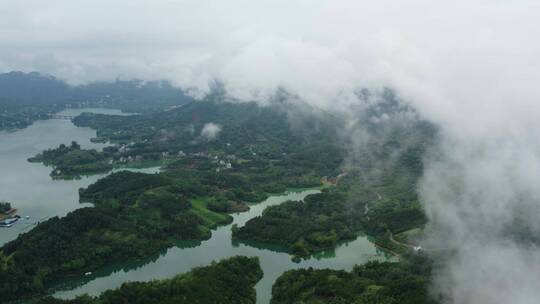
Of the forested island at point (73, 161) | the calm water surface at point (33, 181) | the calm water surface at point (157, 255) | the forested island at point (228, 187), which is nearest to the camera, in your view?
the calm water surface at point (157, 255)

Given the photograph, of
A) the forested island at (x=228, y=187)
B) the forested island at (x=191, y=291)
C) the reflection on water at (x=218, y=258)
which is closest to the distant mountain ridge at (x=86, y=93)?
the forested island at (x=228, y=187)

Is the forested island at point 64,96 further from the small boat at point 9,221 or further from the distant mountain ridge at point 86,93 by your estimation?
the small boat at point 9,221

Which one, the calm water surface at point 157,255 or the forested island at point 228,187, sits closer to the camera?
the calm water surface at point 157,255

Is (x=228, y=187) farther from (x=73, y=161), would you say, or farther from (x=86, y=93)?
(x=86, y=93)

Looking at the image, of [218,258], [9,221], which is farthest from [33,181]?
[218,258]

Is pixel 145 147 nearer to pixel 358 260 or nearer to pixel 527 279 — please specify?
pixel 358 260

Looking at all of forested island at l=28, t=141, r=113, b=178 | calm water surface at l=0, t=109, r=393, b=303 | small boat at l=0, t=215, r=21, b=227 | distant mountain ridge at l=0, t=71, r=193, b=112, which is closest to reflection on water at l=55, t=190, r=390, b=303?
calm water surface at l=0, t=109, r=393, b=303

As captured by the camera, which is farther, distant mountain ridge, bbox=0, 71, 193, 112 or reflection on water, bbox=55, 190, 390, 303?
distant mountain ridge, bbox=0, 71, 193, 112

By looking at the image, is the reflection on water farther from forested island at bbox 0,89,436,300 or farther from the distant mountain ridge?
the distant mountain ridge
